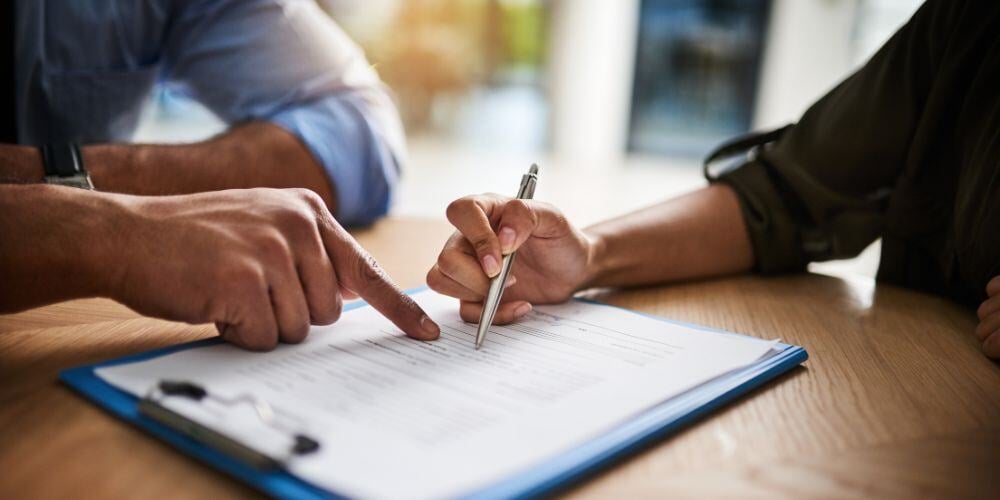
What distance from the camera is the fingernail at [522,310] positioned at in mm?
653

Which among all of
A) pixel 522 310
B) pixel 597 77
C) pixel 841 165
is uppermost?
pixel 841 165

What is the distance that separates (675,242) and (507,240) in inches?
12.0

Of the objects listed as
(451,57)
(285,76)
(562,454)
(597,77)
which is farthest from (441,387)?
(451,57)

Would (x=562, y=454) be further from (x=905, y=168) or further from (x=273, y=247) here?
(x=905, y=168)

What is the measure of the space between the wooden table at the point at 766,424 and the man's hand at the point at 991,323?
12 millimetres

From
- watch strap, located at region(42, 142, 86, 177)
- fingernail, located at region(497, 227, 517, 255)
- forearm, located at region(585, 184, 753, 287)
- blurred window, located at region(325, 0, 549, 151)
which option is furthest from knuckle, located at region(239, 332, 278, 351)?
blurred window, located at region(325, 0, 549, 151)

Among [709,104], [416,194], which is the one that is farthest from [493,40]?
[416,194]

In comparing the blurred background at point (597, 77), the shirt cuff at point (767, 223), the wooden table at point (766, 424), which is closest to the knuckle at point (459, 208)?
the wooden table at point (766, 424)

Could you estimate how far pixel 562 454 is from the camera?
1.24 feet

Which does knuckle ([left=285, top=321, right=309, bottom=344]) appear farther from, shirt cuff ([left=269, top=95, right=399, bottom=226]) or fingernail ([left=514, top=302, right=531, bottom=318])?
shirt cuff ([left=269, top=95, right=399, bottom=226])

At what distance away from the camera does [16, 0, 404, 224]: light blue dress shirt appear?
42.2 inches

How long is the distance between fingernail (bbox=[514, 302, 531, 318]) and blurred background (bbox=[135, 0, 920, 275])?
119 inches

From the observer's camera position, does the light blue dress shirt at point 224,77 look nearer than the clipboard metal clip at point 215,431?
No

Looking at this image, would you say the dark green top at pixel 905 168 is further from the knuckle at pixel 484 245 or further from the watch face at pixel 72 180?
the watch face at pixel 72 180
